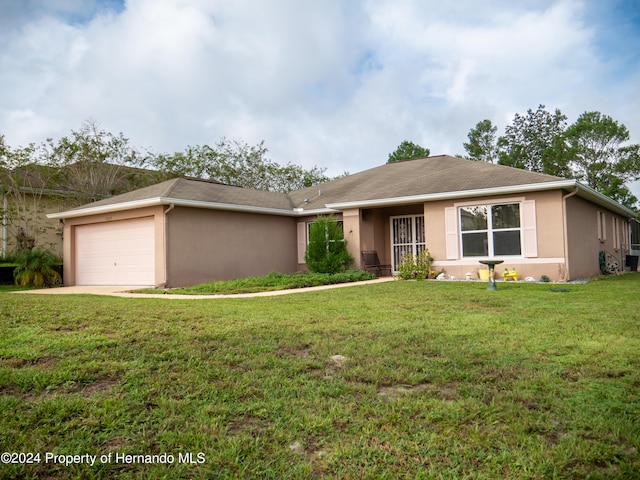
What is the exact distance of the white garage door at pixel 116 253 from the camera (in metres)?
13.9

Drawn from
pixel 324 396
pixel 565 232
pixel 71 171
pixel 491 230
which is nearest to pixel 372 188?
pixel 491 230

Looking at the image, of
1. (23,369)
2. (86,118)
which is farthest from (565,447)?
(86,118)

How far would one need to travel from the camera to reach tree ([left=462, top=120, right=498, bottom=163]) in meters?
37.4

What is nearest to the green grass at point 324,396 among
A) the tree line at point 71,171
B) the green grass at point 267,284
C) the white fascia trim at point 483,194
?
the green grass at point 267,284

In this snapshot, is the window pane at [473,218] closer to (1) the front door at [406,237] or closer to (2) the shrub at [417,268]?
(2) the shrub at [417,268]

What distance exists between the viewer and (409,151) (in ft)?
122

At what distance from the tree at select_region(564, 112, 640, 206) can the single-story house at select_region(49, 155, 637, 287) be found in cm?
1494

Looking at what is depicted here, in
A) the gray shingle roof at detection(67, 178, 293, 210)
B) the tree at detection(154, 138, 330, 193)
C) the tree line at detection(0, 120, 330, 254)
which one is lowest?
the gray shingle roof at detection(67, 178, 293, 210)

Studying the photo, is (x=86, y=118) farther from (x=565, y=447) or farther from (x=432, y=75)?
(x=565, y=447)

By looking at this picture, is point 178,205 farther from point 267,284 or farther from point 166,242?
point 267,284

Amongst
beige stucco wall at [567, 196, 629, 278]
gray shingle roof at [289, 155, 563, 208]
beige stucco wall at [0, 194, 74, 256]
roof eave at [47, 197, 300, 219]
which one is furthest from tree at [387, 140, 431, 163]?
beige stucco wall at [0, 194, 74, 256]

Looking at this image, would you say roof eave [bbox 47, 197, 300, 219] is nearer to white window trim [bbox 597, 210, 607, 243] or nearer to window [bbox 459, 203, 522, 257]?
window [bbox 459, 203, 522, 257]

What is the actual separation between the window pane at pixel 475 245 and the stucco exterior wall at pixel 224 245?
6573mm

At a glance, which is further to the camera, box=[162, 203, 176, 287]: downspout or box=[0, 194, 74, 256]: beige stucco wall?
box=[0, 194, 74, 256]: beige stucco wall
